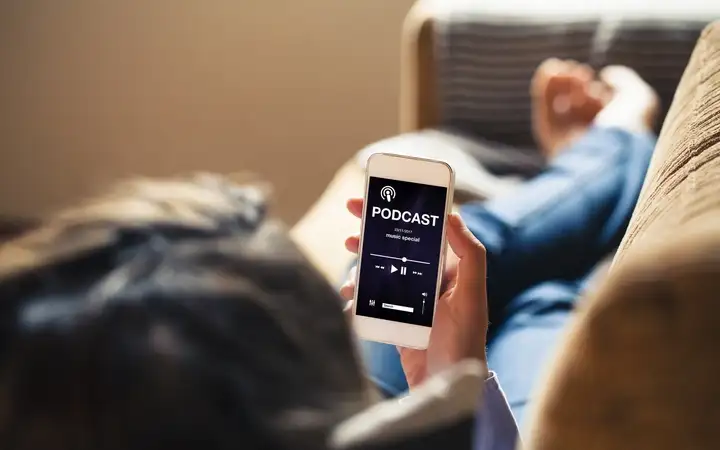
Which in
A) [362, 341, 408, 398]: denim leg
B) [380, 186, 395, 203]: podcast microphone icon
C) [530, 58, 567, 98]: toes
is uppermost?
[530, 58, 567, 98]: toes

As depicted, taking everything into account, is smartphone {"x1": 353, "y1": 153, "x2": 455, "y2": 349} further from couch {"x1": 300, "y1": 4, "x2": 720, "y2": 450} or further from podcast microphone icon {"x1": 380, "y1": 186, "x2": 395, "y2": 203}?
couch {"x1": 300, "y1": 4, "x2": 720, "y2": 450}

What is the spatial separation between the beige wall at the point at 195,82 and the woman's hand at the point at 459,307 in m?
0.97

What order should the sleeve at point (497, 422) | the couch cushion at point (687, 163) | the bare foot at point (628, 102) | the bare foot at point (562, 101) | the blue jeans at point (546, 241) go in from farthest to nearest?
the bare foot at point (562, 101)
the bare foot at point (628, 102)
the blue jeans at point (546, 241)
the sleeve at point (497, 422)
the couch cushion at point (687, 163)

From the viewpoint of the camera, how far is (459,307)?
0.52 m

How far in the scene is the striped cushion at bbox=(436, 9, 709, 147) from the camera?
1102 millimetres

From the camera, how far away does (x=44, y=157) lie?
1582mm

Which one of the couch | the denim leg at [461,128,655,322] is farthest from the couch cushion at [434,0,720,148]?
the couch

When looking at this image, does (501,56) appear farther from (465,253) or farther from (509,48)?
(465,253)

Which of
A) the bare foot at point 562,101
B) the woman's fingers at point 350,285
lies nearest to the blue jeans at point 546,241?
the woman's fingers at point 350,285

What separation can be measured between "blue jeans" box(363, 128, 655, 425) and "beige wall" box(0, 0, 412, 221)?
2.57 ft

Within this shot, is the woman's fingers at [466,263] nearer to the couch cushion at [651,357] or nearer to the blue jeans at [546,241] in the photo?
the blue jeans at [546,241]

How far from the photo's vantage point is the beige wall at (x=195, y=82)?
1509mm

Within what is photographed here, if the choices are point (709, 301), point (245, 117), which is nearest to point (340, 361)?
point (709, 301)

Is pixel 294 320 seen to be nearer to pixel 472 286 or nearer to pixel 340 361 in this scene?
pixel 340 361
